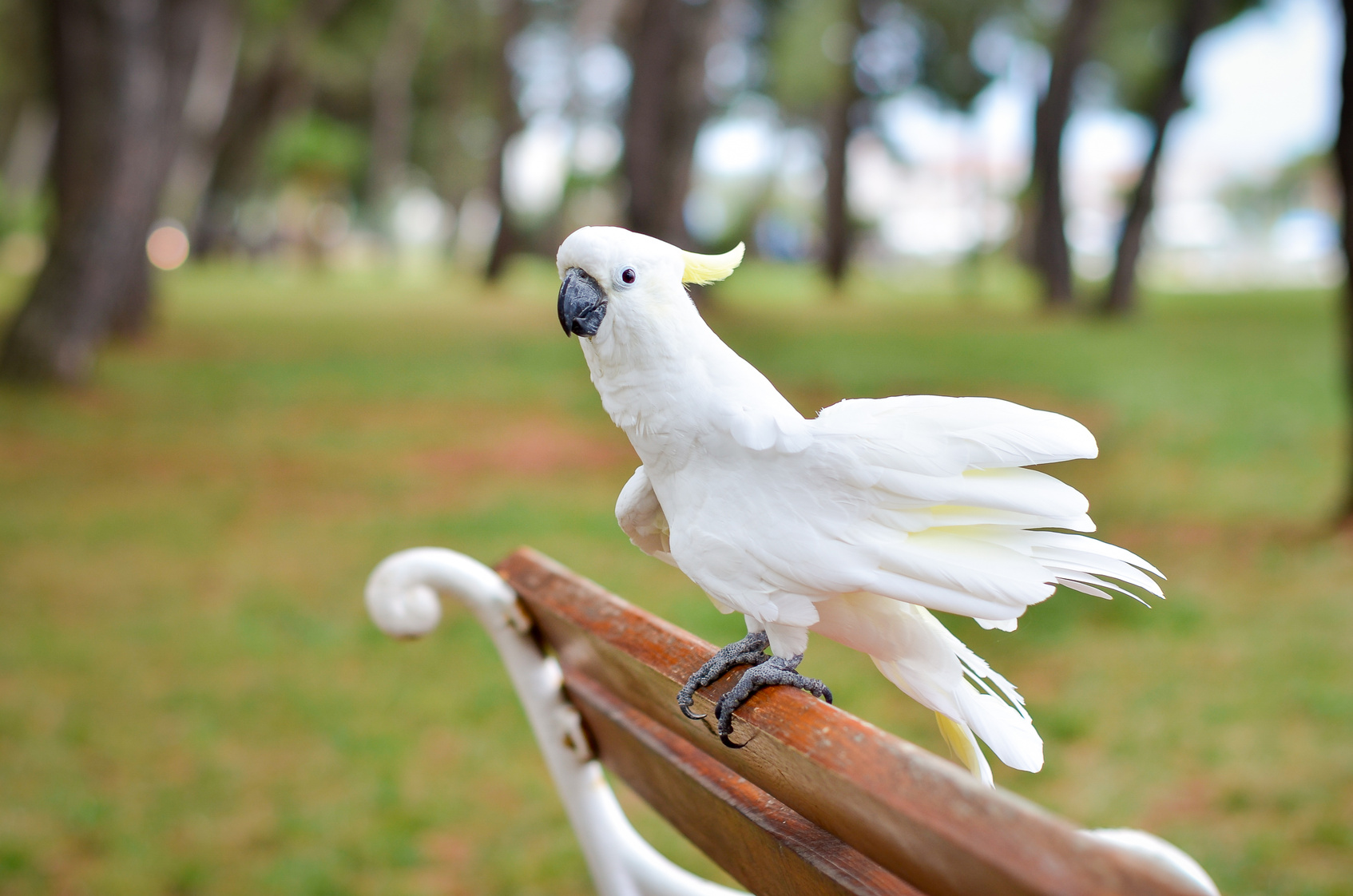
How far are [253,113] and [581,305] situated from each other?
2278cm

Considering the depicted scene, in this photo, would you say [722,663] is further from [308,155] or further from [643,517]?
[308,155]

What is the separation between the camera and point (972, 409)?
2.68ft

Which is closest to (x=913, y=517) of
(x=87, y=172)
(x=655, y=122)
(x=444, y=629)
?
(x=444, y=629)

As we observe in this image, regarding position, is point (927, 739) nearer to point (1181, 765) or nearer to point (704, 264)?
point (1181, 765)

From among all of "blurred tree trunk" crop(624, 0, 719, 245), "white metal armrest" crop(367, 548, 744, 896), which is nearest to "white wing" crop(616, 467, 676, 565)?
"white metal armrest" crop(367, 548, 744, 896)

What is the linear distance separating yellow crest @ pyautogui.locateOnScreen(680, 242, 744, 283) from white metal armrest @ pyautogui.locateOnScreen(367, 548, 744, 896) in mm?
570

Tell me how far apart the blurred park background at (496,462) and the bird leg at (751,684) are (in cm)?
170

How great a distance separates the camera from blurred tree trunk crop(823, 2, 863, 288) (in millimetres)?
15500

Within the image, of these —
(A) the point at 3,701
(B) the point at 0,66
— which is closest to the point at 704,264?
(A) the point at 3,701

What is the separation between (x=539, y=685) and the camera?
1.41 meters

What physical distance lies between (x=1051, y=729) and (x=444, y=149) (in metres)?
25.9

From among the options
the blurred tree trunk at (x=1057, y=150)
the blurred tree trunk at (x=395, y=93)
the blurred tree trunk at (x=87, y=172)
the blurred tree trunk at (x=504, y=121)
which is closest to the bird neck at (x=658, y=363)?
the blurred tree trunk at (x=87, y=172)

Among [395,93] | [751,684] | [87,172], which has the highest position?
[395,93]

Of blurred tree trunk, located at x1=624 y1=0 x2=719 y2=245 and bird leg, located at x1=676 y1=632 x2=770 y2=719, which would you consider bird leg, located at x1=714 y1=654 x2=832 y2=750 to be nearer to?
bird leg, located at x1=676 y1=632 x2=770 y2=719
